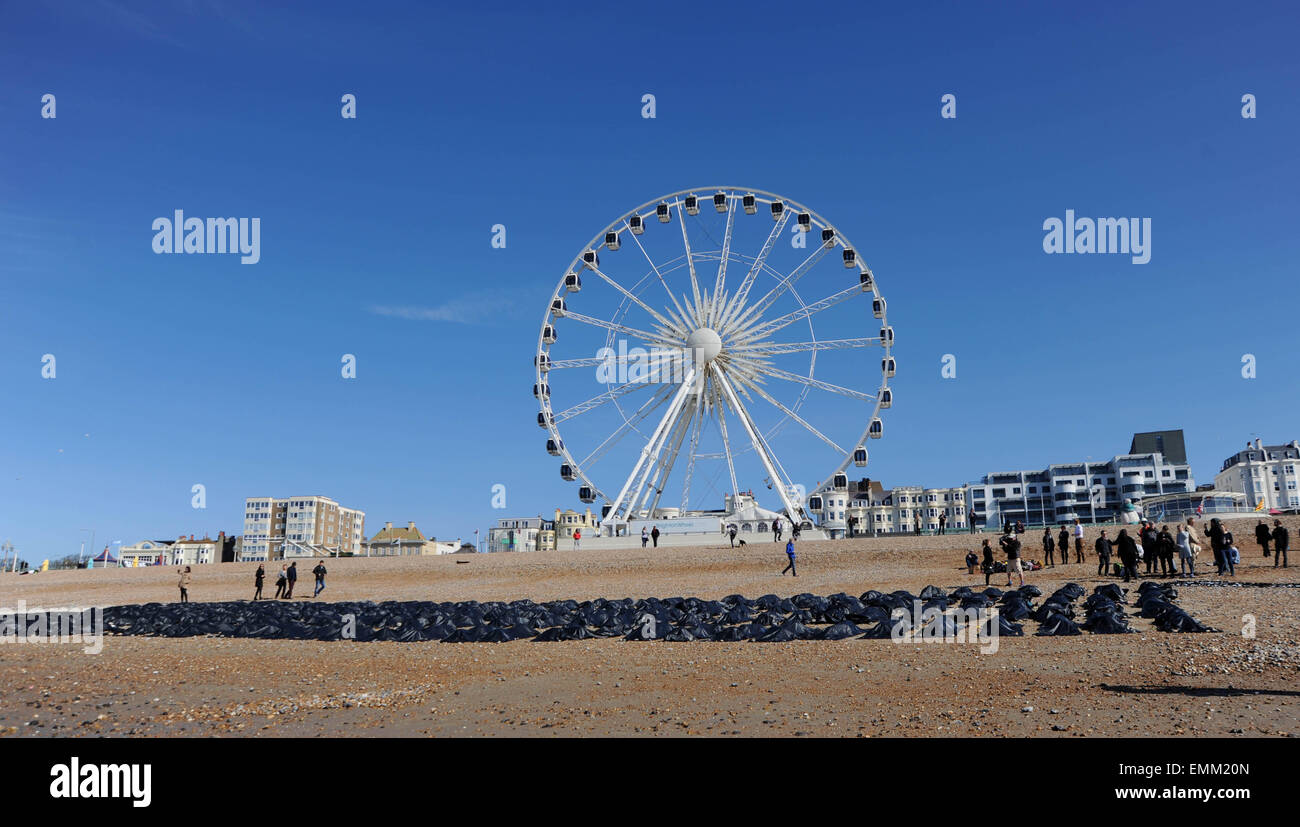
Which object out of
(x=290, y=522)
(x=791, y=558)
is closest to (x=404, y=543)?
(x=290, y=522)

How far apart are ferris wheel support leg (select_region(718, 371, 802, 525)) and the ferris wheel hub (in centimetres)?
113

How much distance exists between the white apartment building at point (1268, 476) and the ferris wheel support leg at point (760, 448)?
9368 centimetres

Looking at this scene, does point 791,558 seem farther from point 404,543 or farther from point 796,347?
point 404,543

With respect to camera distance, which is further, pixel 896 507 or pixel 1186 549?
pixel 896 507

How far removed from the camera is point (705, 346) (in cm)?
4694

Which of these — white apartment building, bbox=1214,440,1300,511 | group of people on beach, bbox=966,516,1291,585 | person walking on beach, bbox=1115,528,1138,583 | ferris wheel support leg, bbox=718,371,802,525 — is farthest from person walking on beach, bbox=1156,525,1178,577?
white apartment building, bbox=1214,440,1300,511

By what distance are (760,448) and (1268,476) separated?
103229 mm

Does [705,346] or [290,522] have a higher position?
[705,346]

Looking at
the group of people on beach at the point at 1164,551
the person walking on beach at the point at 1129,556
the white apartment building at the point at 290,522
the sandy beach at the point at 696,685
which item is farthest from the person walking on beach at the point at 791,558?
the white apartment building at the point at 290,522

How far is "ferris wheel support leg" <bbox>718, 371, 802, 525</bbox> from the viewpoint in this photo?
4516 centimetres

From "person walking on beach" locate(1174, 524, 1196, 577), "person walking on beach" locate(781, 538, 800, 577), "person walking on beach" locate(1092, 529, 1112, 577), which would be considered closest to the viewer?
"person walking on beach" locate(1174, 524, 1196, 577)

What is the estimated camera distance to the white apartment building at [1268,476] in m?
112

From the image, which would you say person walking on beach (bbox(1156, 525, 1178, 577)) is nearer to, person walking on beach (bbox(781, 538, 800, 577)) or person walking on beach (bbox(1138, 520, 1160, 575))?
person walking on beach (bbox(1138, 520, 1160, 575))
